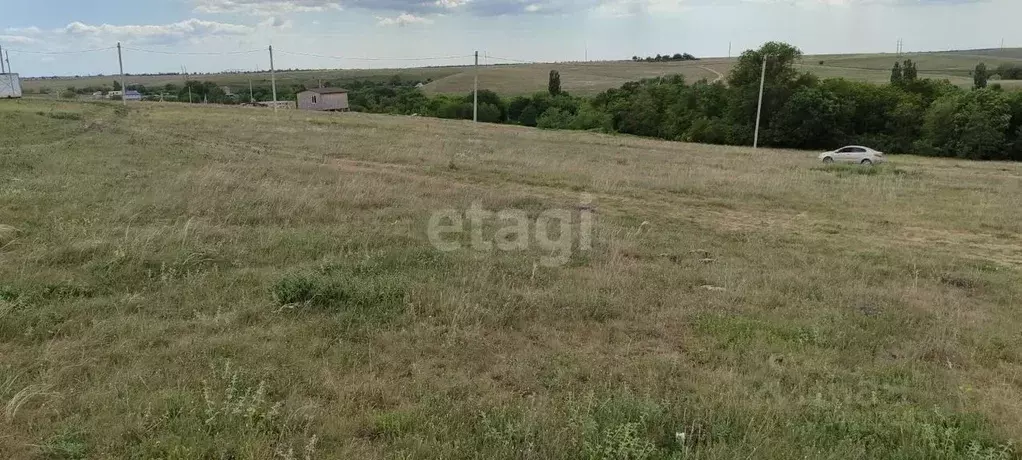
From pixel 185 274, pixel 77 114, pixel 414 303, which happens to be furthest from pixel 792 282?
pixel 77 114

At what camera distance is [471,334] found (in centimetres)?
524

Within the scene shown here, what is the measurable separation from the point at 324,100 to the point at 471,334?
95032 millimetres

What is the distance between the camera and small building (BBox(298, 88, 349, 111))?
306 ft

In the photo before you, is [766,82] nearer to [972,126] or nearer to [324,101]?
[972,126]

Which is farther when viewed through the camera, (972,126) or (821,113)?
(821,113)

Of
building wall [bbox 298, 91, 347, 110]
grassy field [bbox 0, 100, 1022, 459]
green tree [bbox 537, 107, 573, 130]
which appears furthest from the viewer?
building wall [bbox 298, 91, 347, 110]

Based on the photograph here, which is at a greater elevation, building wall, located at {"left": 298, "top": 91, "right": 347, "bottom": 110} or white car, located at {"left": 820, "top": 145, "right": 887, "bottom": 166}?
building wall, located at {"left": 298, "top": 91, "right": 347, "bottom": 110}

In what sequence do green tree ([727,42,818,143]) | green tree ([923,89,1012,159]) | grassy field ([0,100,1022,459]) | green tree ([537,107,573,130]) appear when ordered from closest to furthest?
grassy field ([0,100,1022,459]) < green tree ([923,89,1012,159]) < green tree ([727,42,818,143]) < green tree ([537,107,573,130])

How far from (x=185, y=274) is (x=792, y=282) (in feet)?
23.2

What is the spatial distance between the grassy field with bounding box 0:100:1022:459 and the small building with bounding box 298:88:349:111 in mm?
85772

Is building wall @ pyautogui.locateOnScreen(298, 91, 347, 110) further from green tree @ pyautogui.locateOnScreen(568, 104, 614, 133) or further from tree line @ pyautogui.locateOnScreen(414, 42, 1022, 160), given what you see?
tree line @ pyautogui.locateOnScreen(414, 42, 1022, 160)

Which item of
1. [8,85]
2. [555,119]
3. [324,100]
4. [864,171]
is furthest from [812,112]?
[8,85]

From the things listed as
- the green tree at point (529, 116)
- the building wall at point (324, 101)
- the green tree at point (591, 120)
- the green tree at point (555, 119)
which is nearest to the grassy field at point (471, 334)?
the green tree at point (591, 120)

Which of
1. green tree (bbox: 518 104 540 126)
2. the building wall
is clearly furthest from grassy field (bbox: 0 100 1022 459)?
the building wall
